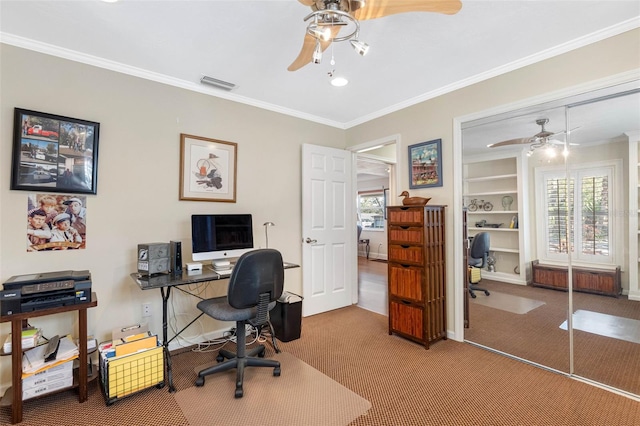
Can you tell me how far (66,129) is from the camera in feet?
7.57

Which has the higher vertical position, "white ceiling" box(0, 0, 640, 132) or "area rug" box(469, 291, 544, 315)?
"white ceiling" box(0, 0, 640, 132)

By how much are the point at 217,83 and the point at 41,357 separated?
8.23ft

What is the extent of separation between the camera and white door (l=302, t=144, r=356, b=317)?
3.68m

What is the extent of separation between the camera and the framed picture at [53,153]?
7.05 feet

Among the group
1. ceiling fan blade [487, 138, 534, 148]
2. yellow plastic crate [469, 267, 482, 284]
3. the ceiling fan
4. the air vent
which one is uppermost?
the air vent

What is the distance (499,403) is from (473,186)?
1.87 meters

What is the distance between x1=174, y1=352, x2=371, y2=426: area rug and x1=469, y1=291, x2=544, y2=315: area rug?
1.78 meters

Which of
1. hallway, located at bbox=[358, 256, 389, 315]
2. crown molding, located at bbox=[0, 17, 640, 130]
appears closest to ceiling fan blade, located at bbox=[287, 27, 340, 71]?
crown molding, located at bbox=[0, 17, 640, 130]

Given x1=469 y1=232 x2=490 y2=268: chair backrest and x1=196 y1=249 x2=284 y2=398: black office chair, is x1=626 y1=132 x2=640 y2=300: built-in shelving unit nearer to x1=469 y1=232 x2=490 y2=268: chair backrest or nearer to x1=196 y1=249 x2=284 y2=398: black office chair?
x1=469 y1=232 x2=490 y2=268: chair backrest

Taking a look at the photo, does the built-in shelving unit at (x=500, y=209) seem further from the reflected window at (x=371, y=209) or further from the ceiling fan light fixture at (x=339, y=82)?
the reflected window at (x=371, y=209)

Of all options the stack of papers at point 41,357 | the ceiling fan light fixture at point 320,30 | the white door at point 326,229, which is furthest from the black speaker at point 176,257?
the ceiling fan light fixture at point 320,30

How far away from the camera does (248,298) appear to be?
2.09m

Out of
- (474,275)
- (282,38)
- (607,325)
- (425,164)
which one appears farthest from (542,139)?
(282,38)

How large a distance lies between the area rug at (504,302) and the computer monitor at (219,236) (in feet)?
7.78
